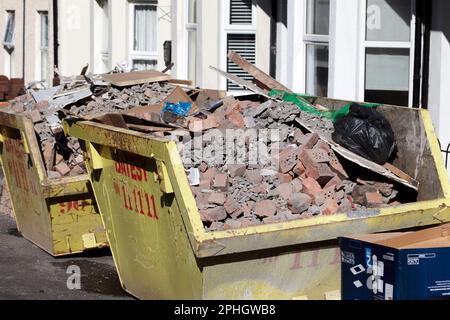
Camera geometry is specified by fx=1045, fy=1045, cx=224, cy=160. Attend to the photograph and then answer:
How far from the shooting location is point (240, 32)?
44.4 ft

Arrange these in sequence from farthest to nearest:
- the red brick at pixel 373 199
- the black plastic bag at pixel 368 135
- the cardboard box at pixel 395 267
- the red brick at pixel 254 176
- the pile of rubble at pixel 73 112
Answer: the pile of rubble at pixel 73 112 → the black plastic bag at pixel 368 135 → the red brick at pixel 254 176 → the red brick at pixel 373 199 → the cardboard box at pixel 395 267

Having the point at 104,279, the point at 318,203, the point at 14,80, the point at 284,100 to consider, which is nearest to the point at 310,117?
the point at 284,100

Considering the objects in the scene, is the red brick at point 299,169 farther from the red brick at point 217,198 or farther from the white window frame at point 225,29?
the white window frame at point 225,29

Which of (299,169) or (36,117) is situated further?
(36,117)

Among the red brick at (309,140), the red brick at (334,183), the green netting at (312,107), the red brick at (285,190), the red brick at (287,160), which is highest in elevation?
the green netting at (312,107)

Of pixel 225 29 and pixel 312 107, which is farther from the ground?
pixel 225 29

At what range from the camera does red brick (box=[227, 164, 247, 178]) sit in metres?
7.27

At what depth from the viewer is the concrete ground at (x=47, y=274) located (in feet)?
27.8

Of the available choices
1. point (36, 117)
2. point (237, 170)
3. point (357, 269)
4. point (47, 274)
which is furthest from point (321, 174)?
point (36, 117)

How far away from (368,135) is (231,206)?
1.19 metres

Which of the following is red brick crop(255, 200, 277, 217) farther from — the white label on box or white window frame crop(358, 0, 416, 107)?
white window frame crop(358, 0, 416, 107)

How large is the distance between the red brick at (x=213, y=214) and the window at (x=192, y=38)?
762 cm

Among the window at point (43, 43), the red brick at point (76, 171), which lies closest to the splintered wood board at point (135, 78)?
the red brick at point (76, 171)

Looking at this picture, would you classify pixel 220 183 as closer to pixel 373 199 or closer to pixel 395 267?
pixel 373 199
